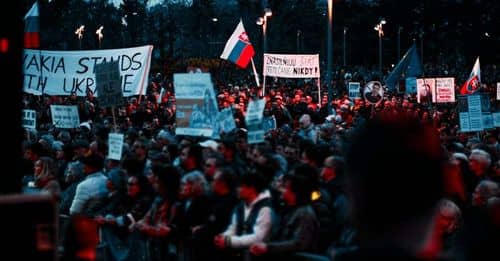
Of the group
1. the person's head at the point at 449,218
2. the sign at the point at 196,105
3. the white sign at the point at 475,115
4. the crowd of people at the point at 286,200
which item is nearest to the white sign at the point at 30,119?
the crowd of people at the point at 286,200

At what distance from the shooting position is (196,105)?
1245cm

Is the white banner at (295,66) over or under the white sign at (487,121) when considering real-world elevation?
over

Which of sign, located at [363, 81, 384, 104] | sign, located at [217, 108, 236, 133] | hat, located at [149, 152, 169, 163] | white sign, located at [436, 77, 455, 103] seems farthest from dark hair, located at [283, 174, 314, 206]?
white sign, located at [436, 77, 455, 103]

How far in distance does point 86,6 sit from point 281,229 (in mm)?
83592

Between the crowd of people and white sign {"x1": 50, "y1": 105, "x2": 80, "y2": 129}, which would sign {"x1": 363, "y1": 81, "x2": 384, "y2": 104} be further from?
the crowd of people

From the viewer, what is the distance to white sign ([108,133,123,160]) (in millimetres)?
11680

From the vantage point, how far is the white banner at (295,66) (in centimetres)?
2659

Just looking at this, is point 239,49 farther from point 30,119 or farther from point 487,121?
point 30,119

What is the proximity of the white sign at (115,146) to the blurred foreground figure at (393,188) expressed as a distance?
31.6ft

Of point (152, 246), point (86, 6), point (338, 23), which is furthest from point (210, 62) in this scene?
point (152, 246)

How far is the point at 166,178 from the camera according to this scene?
340 inches

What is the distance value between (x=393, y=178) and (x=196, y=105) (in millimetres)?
10380

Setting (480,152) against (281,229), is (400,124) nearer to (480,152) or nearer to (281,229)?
(281,229)

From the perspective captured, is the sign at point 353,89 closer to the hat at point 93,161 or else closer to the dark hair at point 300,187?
the hat at point 93,161
